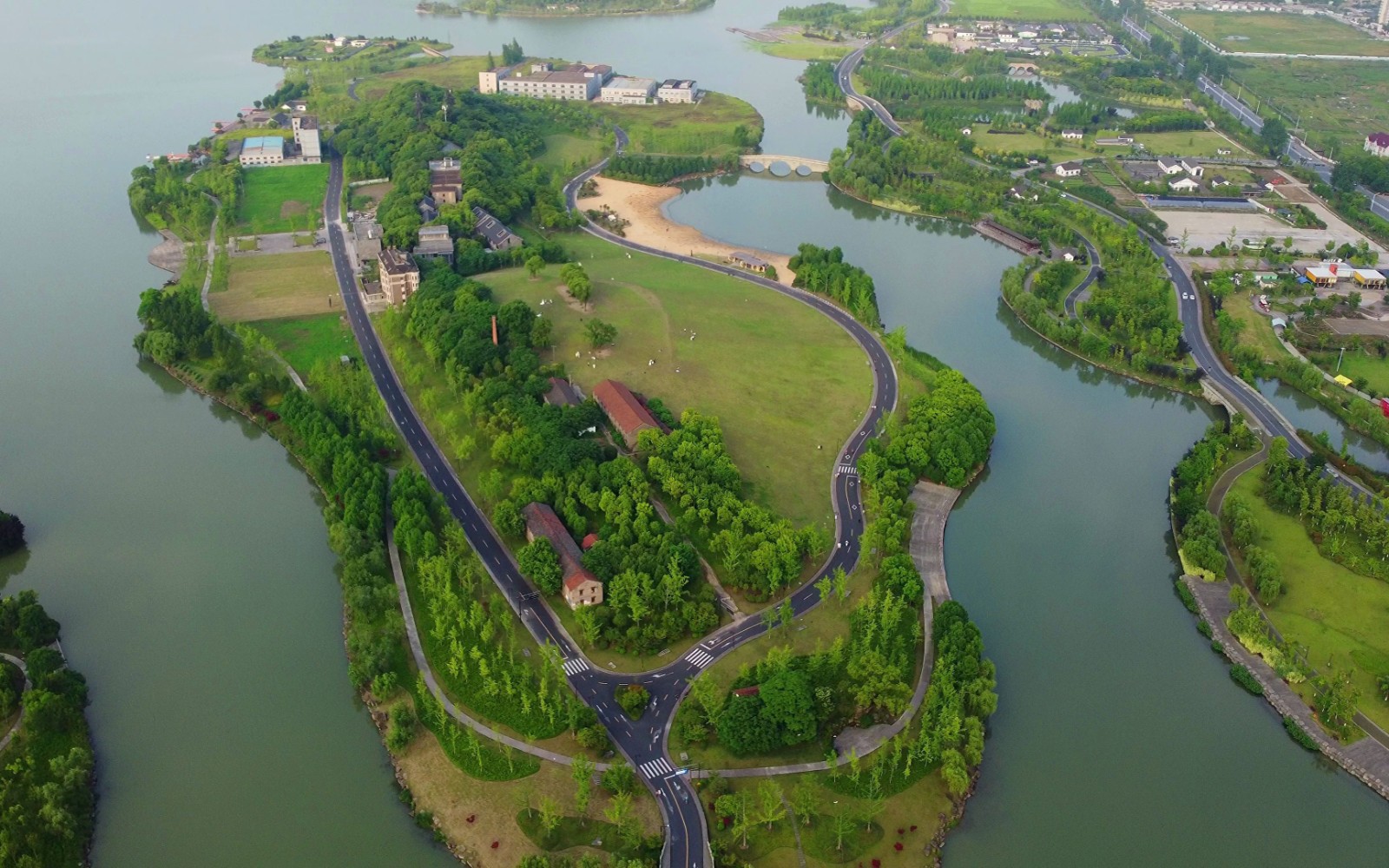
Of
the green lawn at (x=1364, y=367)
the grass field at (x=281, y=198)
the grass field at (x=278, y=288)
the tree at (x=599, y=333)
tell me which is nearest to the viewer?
the tree at (x=599, y=333)

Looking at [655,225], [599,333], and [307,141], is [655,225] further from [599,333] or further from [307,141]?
[307,141]

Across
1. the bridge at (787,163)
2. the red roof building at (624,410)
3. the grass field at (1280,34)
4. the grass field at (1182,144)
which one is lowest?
the red roof building at (624,410)

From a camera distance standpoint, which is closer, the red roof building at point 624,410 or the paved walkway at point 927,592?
the paved walkway at point 927,592

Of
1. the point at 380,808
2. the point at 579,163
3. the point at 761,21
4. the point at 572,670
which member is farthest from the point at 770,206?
the point at 761,21

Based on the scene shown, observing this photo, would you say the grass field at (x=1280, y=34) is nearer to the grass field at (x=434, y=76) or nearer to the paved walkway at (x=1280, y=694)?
the grass field at (x=434, y=76)

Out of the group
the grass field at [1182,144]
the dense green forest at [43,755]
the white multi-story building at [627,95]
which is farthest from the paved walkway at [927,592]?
the white multi-story building at [627,95]

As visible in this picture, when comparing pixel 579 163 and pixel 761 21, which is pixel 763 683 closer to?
pixel 579 163

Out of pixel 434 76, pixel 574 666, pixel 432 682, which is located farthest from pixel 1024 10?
pixel 432 682

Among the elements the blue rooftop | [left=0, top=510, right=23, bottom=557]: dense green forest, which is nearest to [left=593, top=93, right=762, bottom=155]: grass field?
the blue rooftop
